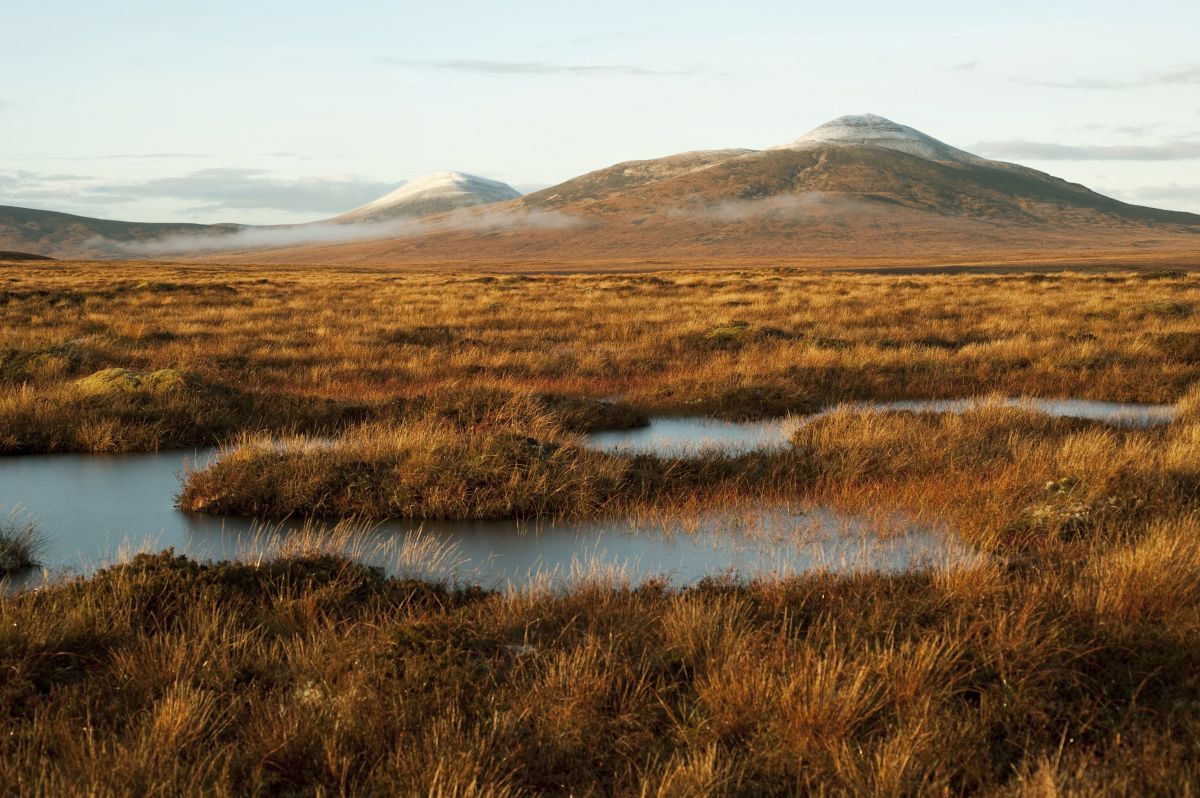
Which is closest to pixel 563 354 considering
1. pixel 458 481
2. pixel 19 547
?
pixel 458 481

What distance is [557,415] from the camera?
13734mm

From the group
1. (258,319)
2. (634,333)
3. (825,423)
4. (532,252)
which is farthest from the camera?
(532,252)

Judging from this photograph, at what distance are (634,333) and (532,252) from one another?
147 m

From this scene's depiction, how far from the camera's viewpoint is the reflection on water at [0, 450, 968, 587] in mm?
7789

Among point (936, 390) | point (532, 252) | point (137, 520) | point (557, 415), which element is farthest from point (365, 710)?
point (532, 252)

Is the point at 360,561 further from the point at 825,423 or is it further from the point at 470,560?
the point at 825,423

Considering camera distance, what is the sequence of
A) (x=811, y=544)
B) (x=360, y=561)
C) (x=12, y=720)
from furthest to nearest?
(x=811, y=544)
(x=360, y=561)
(x=12, y=720)

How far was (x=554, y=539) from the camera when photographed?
896cm

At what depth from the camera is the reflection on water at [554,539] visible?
7.79 m

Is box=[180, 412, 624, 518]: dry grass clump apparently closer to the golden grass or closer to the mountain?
the golden grass

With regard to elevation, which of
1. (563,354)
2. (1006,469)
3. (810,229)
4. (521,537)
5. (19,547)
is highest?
(810,229)

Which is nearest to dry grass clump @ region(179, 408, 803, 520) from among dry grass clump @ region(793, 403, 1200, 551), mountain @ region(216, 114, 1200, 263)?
dry grass clump @ region(793, 403, 1200, 551)

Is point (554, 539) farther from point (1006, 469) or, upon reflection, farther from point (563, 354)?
point (563, 354)

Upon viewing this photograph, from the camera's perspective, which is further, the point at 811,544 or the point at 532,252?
the point at 532,252
